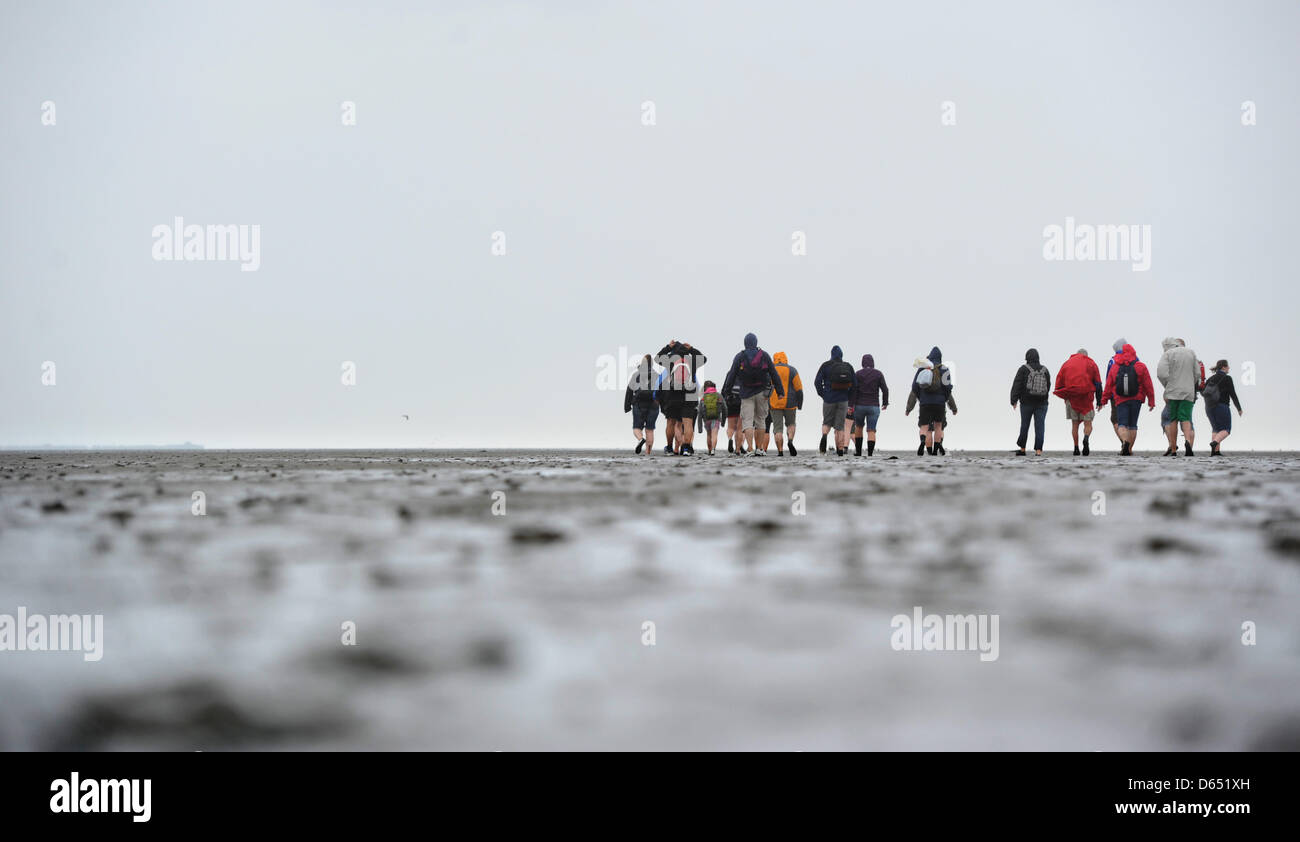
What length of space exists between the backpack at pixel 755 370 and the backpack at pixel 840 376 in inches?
43.0

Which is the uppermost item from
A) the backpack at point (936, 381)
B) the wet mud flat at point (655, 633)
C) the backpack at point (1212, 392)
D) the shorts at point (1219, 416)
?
the backpack at point (936, 381)

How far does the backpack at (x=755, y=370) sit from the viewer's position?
61.5 feet

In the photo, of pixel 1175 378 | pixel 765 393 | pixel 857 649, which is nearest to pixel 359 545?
pixel 857 649

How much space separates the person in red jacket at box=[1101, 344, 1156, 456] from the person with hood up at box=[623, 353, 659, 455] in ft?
27.3

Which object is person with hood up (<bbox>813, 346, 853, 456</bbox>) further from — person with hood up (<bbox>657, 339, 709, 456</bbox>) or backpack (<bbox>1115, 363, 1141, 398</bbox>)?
backpack (<bbox>1115, 363, 1141, 398</bbox>)

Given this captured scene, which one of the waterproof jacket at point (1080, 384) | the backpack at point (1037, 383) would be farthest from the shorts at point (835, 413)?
the waterproof jacket at point (1080, 384)

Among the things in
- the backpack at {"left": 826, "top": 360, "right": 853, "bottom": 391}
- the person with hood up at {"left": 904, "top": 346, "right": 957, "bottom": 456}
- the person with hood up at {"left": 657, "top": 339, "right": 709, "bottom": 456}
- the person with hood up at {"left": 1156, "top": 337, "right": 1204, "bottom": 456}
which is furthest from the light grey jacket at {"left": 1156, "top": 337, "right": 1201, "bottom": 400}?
the person with hood up at {"left": 657, "top": 339, "right": 709, "bottom": 456}

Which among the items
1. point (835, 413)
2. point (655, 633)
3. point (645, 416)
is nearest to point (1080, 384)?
point (835, 413)

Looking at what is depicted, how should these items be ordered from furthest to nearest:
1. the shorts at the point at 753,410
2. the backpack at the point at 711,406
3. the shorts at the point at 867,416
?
the backpack at the point at 711,406 < the shorts at the point at 753,410 < the shorts at the point at 867,416

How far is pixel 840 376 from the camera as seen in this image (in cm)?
1880

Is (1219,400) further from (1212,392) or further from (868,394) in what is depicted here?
(868,394)

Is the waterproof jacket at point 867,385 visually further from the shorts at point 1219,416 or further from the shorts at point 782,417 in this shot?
the shorts at point 1219,416

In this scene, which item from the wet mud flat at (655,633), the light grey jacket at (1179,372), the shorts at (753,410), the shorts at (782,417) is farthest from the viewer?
the shorts at (782,417)
